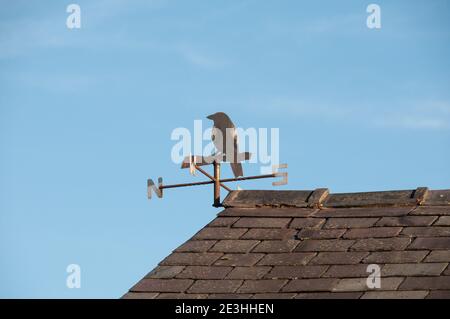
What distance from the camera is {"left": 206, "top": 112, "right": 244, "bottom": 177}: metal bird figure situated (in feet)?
36.1

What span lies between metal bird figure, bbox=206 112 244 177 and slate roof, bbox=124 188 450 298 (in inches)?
36.5

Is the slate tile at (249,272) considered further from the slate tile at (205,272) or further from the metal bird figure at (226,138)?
the metal bird figure at (226,138)

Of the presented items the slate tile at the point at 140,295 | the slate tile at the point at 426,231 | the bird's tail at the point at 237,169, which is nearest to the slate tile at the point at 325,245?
the slate tile at the point at 426,231

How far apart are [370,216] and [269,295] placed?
130 centimetres

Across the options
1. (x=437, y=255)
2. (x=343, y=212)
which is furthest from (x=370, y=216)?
(x=437, y=255)

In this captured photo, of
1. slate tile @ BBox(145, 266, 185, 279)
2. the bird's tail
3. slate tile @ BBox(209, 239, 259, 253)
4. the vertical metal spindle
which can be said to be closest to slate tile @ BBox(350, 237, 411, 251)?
slate tile @ BBox(209, 239, 259, 253)

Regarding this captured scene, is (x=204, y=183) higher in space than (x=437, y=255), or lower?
higher

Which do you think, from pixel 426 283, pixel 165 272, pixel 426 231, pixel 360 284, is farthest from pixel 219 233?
pixel 426 283

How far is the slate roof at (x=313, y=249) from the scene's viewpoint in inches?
336

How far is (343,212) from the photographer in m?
9.64

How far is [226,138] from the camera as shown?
36.5ft

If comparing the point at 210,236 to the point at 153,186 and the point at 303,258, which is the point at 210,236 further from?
the point at 153,186
